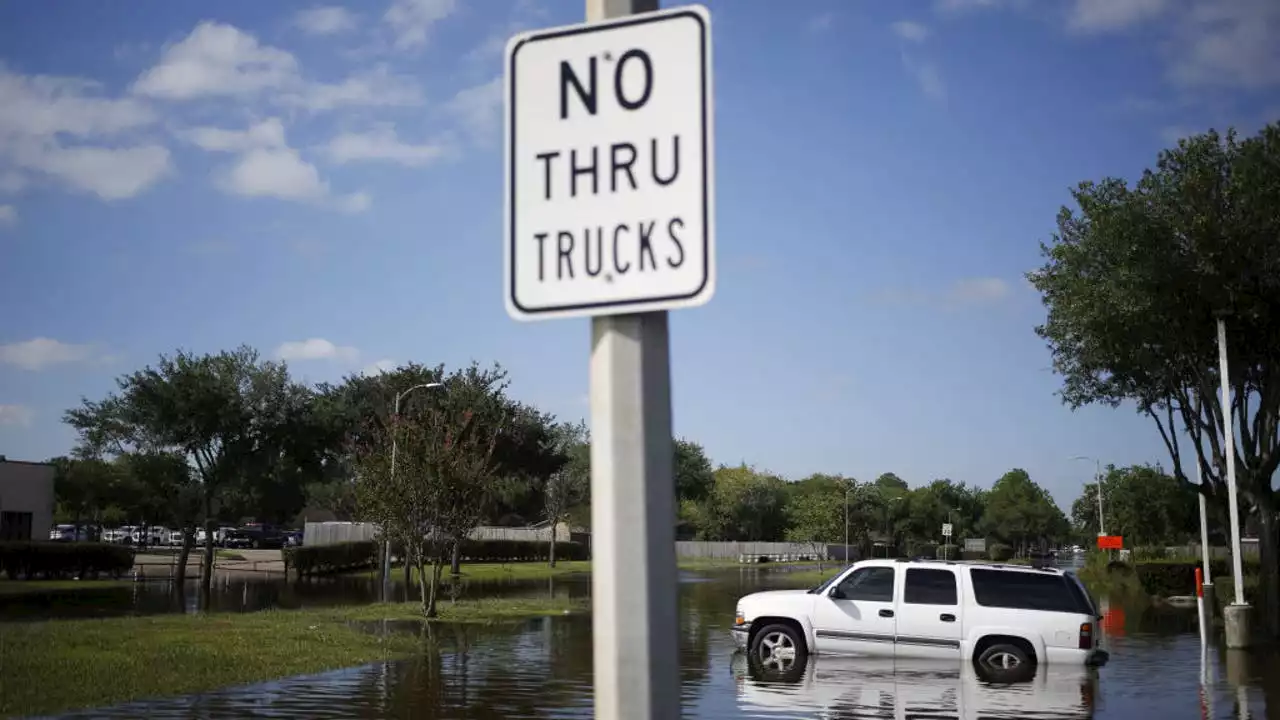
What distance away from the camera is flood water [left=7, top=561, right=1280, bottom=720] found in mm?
15664

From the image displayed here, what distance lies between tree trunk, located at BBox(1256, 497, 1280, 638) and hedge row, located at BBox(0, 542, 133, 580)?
1553 inches

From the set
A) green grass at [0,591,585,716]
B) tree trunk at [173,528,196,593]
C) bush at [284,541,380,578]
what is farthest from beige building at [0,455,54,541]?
green grass at [0,591,585,716]

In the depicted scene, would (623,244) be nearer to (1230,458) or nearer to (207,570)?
(1230,458)

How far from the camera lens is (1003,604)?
63.4ft

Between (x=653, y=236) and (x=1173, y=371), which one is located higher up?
(x=1173, y=371)

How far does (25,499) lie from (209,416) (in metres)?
13.7

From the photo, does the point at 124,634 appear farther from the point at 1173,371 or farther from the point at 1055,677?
the point at 1173,371

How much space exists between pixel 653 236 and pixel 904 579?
Result: 17843 millimetres

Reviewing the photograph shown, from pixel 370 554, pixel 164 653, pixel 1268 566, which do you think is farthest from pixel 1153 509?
pixel 164 653

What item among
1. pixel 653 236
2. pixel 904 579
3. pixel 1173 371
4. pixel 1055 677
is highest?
pixel 1173 371

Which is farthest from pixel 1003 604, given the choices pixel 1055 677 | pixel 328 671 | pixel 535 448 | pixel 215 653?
pixel 535 448

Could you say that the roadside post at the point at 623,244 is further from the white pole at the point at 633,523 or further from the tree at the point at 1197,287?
the tree at the point at 1197,287

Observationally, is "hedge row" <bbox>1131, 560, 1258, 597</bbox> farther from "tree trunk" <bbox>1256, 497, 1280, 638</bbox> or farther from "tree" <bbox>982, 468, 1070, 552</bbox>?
"tree" <bbox>982, 468, 1070, 552</bbox>

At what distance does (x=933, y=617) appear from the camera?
1959cm
